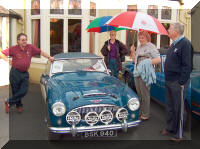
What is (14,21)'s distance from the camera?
29.7 feet

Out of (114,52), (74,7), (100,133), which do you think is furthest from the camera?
(74,7)

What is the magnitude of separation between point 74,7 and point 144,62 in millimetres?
4864

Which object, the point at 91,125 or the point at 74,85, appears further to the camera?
the point at 74,85

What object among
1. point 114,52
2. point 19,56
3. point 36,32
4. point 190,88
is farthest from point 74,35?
point 190,88

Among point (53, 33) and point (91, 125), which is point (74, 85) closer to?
point (91, 125)

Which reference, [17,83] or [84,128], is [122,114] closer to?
[84,128]

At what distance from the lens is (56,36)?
8961 mm

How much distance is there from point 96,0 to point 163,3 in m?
3.49

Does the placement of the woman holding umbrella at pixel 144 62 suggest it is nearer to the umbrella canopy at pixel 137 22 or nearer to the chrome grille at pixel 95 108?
the umbrella canopy at pixel 137 22

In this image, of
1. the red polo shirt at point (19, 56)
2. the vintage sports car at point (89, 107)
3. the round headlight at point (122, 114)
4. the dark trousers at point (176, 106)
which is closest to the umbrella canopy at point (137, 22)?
the dark trousers at point (176, 106)

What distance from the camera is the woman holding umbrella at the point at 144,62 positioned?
197 inches

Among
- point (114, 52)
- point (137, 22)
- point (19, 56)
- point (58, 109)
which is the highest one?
point (137, 22)

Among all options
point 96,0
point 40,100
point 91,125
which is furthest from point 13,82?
point 96,0

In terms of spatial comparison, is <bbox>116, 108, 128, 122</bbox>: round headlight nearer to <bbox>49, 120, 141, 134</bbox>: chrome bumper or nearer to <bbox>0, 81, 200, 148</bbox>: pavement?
<bbox>49, 120, 141, 134</bbox>: chrome bumper
